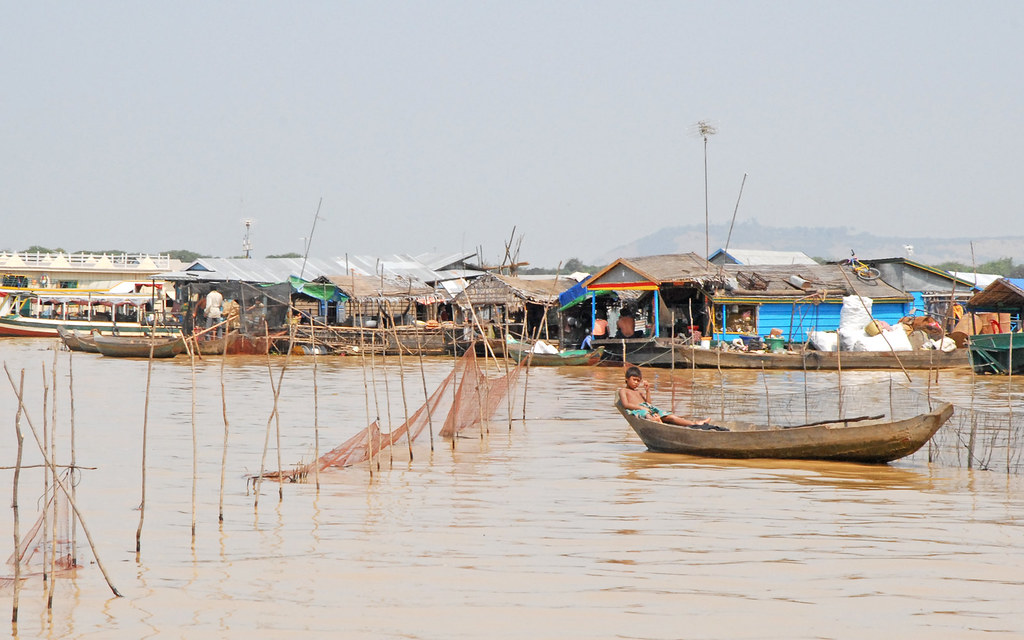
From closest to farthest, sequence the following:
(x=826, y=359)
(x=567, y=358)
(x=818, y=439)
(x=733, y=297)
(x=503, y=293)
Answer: (x=818, y=439) → (x=826, y=359) → (x=733, y=297) → (x=567, y=358) → (x=503, y=293)

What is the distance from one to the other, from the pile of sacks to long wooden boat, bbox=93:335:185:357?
14.4 metres

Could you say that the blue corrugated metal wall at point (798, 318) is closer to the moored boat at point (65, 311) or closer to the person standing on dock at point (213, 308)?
the person standing on dock at point (213, 308)

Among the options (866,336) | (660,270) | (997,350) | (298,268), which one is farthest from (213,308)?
(997,350)

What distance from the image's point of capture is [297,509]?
6500mm

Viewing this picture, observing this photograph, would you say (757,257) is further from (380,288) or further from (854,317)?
(380,288)

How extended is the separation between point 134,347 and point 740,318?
547 inches

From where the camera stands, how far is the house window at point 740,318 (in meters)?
21.8

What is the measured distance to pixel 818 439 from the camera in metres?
8.25

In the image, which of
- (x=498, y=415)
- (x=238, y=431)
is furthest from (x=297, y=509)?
(x=498, y=415)

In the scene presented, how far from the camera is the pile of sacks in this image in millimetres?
20297

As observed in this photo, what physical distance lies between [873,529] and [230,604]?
12.0ft

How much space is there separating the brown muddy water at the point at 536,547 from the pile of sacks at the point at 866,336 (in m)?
10.9

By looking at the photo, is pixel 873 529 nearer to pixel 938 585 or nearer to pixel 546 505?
pixel 938 585

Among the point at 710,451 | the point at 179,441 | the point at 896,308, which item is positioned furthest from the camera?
the point at 896,308
